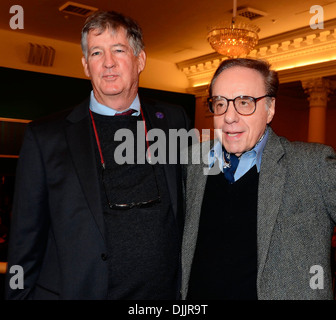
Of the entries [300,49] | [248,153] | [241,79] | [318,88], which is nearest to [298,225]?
[248,153]

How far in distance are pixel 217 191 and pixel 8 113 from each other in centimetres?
753

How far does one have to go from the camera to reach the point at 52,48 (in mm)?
8930

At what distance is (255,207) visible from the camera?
153cm

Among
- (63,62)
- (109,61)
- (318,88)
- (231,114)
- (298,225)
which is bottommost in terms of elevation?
(298,225)

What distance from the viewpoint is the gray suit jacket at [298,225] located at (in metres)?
1.40

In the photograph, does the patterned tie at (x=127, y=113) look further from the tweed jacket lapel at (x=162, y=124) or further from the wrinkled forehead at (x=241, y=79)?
the wrinkled forehead at (x=241, y=79)

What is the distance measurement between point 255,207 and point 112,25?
0.94 meters

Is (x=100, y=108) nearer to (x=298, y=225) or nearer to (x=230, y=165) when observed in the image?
(x=230, y=165)

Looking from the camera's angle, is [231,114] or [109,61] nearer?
[231,114]

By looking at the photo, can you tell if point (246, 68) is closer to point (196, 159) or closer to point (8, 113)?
point (196, 159)

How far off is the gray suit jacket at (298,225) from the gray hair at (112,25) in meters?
0.82

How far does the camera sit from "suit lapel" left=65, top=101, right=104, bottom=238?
1566mm

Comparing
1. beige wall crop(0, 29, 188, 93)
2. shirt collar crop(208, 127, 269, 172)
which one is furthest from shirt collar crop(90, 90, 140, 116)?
beige wall crop(0, 29, 188, 93)

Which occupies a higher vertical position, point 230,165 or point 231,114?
point 231,114
